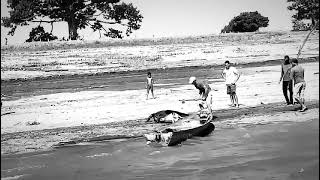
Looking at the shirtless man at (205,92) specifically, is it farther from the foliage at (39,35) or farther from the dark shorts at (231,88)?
the foliage at (39,35)

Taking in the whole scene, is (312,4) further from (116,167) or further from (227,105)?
(116,167)

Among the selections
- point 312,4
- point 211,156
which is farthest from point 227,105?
point 312,4

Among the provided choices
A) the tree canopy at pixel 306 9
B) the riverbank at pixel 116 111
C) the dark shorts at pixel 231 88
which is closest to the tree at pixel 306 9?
the tree canopy at pixel 306 9

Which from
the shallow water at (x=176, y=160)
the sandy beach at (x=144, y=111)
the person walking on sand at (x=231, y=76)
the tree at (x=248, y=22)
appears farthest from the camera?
the tree at (x=248, y=22)

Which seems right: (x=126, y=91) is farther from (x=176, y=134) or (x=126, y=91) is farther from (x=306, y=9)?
(x=306, y=9)

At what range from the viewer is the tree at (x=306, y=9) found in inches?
1477

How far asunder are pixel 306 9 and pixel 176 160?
33.1 metres

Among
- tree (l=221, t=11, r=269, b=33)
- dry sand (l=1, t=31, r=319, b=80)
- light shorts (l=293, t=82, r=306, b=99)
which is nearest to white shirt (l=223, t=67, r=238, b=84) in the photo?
light shorts (l=293, t=82, r=306, b=99)

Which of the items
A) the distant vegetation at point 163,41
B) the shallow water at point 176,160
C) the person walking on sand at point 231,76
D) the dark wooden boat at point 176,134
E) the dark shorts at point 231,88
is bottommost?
the shallow water at point 176,160

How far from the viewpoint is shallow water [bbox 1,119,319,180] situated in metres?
8.47

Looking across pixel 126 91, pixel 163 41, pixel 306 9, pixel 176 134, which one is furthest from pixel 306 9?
pixel 176 134

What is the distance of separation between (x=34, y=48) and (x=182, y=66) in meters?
13.1

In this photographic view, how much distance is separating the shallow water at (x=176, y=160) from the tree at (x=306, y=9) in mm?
28432

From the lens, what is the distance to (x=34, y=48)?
3500 centimetres
